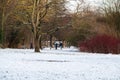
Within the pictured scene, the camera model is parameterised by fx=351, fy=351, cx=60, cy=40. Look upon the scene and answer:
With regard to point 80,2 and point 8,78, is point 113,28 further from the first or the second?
point 8,78

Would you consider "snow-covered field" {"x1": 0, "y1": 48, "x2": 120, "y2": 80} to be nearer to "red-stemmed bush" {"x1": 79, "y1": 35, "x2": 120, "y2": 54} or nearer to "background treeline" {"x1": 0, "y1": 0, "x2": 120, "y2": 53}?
"background treeline" {"x1": 0, "y1": 0, "x2": 120, "y2": 53}

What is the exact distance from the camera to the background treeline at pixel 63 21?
46188mm

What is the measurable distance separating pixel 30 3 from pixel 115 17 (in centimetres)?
2130

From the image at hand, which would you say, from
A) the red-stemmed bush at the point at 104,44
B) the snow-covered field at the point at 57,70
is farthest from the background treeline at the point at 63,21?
the snow-covered field at the point at 57,70

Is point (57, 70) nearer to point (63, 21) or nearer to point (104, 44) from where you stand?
point (104, 44)

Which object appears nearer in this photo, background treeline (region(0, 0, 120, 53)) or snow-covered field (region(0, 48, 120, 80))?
snow-covered field (region(0, 48, 120, 80))

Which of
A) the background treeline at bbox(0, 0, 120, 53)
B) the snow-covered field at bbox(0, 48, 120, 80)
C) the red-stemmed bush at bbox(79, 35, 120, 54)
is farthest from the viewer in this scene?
the red-stemmed bush at bbox(79, 35, 120, 54)

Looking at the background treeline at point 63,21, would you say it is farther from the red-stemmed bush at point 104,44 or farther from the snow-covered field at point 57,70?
the snow-covered field at point 57,70

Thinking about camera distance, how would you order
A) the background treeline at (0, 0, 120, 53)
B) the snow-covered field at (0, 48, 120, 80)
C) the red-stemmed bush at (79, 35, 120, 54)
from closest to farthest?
1. the snow-covered field at (0, 48, 120, 80)
2. the background treeline at (0, 0, 120, 53)
3. the red-stemmed bush at (79, 35, 120, 54)

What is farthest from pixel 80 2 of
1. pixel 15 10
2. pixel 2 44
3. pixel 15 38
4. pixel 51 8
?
pixel 15 38

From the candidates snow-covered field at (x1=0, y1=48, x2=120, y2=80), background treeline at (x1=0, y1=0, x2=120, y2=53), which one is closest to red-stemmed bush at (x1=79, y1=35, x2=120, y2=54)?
background treeline at (x1=0, y1=0, x2=120, y2=53)

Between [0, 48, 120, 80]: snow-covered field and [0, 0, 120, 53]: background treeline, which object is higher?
[0, 0, 120, 53]: background treeline

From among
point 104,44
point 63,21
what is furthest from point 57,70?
point 63,21

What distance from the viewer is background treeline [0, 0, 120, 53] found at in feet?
152
